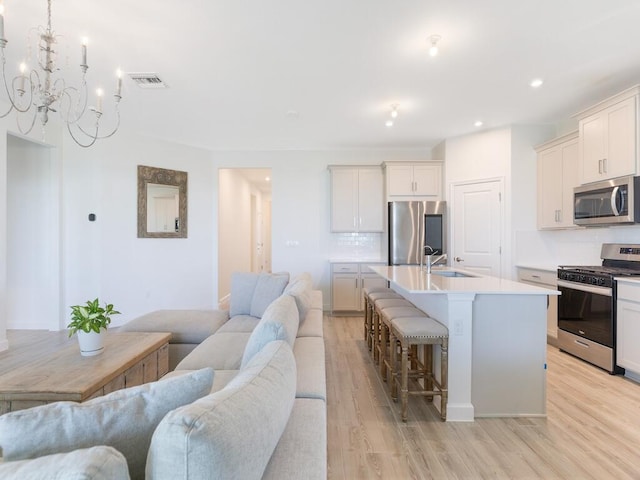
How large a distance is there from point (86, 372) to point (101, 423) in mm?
1417

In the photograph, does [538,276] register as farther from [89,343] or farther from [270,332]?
[89,343]

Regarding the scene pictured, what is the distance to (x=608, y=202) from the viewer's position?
3119 mm

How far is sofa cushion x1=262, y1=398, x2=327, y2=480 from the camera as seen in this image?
2.85ft

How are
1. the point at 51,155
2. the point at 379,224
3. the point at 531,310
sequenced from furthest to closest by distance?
the point at 379,224
the point at 51,155
the point at 531,310

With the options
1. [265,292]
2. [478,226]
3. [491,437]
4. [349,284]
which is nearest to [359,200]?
[349,284]

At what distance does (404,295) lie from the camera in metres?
3.29

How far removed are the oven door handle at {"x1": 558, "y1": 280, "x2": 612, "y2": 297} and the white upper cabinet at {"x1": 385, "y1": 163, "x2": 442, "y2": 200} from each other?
2.08 metres

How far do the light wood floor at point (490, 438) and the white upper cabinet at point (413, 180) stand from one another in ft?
9.79

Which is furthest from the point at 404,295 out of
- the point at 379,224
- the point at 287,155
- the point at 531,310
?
the point at 287,155

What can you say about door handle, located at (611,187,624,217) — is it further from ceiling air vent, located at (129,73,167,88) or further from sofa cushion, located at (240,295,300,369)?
ceiling air vent, located at (129,73,167,88)

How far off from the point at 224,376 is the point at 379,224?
12.6ft

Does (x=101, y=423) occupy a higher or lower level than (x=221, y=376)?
higher

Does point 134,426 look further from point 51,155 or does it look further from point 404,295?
point 51,155

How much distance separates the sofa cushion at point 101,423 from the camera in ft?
2.16
